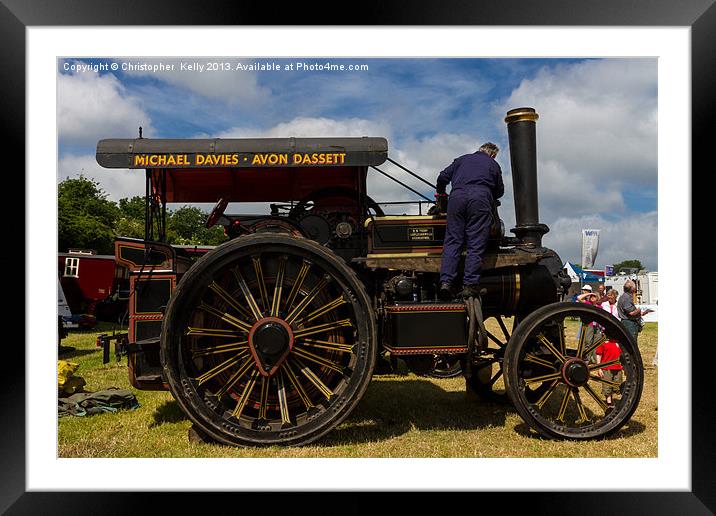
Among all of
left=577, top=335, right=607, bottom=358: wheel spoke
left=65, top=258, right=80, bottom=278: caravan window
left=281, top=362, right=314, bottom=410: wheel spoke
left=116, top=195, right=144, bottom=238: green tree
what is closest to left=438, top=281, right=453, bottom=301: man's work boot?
left=577, top=335, right=607, bottom=358: wheel spoke

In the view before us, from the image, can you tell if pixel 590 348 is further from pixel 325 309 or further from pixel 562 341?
pixel 325 309

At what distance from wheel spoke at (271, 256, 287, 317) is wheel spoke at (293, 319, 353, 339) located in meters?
0.26

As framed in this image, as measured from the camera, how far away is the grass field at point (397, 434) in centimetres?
421

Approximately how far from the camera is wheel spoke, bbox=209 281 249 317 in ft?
13.9

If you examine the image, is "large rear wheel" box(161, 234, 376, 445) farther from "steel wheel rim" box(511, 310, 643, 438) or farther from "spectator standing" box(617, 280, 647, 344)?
"spectator standing" box(617, 280, 647, 344)

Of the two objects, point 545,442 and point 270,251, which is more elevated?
point 270,251

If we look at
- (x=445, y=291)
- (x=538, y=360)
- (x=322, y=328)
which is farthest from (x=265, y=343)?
(x=538, y=360)

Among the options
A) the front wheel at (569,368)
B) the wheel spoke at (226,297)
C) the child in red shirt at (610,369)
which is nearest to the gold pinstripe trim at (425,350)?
the front wheel at (569,368)

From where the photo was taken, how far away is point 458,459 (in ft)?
13.2

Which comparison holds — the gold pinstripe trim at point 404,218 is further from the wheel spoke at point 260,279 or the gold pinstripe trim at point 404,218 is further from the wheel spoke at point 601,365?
the wheel spoke at point 601,365

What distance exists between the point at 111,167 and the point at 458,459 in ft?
12.2

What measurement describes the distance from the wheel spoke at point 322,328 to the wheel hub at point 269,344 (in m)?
0.10
